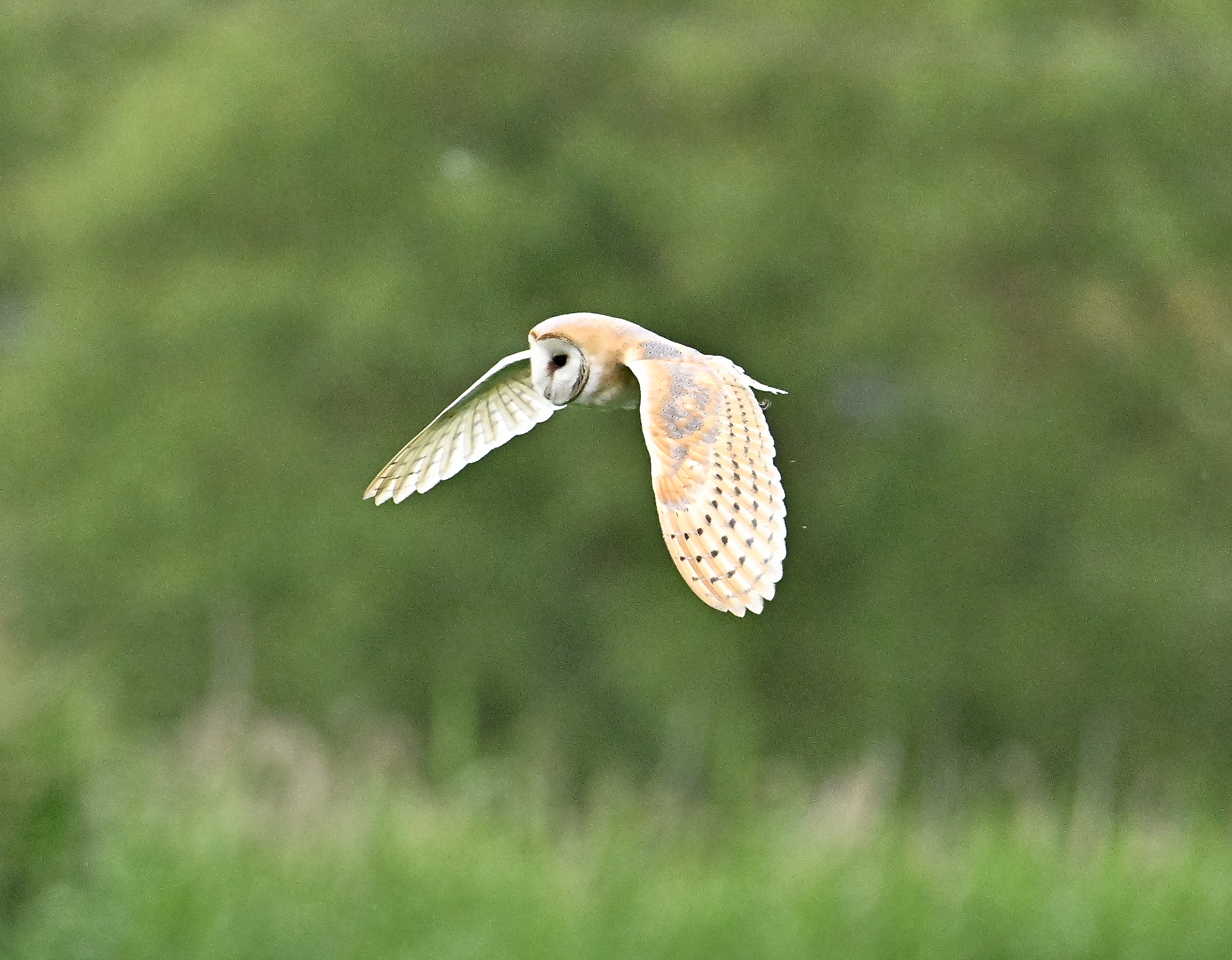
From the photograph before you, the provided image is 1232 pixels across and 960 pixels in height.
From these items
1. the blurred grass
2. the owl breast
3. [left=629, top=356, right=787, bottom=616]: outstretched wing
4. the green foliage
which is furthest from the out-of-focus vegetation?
[left=629, top=356, right=787, bottom=616]: outstretched wing

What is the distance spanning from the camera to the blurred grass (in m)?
4.83

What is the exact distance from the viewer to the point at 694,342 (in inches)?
413

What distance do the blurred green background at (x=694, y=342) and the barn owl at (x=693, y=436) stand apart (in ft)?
30.2

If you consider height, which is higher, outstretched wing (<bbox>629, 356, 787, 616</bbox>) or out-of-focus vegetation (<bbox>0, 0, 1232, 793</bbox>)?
out-of-focus vegetation (<bbox>0, 0, 1232, 793</bbox>)

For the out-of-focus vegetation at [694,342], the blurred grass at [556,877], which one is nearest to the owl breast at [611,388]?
the blurred grass at [556,877]

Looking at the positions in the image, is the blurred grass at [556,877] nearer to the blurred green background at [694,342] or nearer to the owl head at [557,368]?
the owl head at [557,368]

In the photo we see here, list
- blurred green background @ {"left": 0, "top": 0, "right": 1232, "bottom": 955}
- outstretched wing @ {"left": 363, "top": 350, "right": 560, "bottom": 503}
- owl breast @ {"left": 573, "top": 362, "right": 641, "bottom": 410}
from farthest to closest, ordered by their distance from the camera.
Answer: blurred green background @ {"left": 0, "top": 0, "right": 1232, "bottom": 955}, outstretched wing @ {"left": 363, "top": 350, "right": 560, "bottom": 503}, owl breast @ {"left": 573, "top": 362, "right": 641, "bottom": 410}

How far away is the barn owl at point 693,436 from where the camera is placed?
1.15m

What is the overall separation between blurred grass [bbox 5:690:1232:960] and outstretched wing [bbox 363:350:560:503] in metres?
3.43

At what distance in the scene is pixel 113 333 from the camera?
1274 cm

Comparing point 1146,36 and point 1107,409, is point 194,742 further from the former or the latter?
point 1146,36

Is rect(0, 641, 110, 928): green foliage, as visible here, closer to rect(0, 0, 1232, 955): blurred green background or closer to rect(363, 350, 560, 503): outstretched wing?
rect(363, 350, 560, 503): outstretched wing

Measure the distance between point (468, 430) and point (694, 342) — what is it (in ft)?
29.7

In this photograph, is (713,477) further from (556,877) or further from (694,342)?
(694,342)
